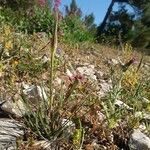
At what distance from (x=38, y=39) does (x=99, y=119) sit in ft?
13.4

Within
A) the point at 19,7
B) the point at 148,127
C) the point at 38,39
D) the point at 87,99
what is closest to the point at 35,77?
the point at 87,99

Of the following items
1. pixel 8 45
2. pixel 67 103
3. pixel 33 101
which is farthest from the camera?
pixel 8 45

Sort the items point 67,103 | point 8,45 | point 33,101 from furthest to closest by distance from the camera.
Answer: point 8,45, point 33,101, point 67,103

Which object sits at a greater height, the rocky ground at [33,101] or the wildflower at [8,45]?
the wildflower at [8,45]

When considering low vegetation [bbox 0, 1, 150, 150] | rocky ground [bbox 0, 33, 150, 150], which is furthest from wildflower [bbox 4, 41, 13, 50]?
rocky ground [bbox 0, 33, 150, 150]

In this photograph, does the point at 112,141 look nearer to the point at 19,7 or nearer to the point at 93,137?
the point at 93,137

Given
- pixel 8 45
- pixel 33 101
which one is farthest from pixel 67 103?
pixel 8 45

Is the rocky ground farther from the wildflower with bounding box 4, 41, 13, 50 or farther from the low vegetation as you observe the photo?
the wildflower with bounding box 4, 41, 13, 50

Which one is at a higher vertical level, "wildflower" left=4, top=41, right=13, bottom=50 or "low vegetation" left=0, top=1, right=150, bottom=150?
"wildflower" left=4, top=41, right=13, bottom=50

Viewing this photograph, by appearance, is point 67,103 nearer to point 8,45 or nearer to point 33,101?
point 33,101

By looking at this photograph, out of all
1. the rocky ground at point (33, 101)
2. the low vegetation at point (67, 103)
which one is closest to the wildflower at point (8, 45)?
the low vegetation at point (67, 103)

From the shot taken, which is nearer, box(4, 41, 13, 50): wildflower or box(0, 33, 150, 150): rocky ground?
box(0, 33, 150, 150): rocky ground

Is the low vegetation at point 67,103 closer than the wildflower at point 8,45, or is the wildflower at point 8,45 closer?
the low vegetation at point 67,103

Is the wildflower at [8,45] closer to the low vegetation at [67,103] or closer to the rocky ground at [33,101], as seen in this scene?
the low vegetation at [67,103]
